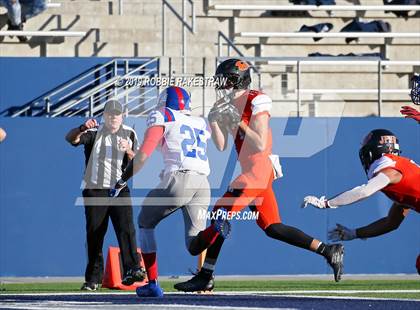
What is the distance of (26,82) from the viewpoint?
48.1ft

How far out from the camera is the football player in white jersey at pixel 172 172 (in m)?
9.59

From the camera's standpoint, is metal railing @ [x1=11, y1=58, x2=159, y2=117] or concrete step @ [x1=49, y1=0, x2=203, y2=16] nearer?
metal railing @ [x1=11, y1=58, x2=159, y2=117]

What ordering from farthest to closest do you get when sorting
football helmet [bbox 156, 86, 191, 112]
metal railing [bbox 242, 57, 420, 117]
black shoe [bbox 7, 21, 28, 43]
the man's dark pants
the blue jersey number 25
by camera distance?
black shoe [bbox 7, 21, 28, 43], metal railing [bbox 242, 57, 420, 117], the man's dark pants, football helmet [bbox 156, 86, 191, 112], the blue jersey number 25

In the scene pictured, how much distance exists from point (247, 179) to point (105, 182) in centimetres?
258

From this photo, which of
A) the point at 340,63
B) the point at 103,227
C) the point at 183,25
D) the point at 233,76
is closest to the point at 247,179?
the point at 233,76

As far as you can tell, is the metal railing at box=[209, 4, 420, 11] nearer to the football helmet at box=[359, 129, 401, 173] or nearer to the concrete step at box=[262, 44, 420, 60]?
the concrete step at box=[262, 44, 420, 60]

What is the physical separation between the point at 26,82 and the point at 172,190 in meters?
5.53

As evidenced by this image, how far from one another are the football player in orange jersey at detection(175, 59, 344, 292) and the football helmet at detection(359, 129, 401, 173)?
0.90 meters

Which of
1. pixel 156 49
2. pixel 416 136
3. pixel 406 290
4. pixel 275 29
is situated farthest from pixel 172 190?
pixel 275 29

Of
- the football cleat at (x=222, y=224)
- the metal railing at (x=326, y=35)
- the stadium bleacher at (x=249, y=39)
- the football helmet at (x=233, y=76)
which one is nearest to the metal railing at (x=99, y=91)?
the stadium bleacher at (x=249, y=39)

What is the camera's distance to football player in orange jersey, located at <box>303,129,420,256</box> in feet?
27.6

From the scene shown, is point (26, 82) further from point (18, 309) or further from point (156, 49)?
point (18, 309)

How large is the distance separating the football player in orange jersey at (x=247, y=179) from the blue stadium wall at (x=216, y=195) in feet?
13.7

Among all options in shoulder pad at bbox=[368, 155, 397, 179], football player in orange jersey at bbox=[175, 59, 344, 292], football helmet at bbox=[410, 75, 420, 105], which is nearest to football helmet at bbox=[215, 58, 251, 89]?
football player in orange jersey at bbox=[175, 59, 344, 292]
